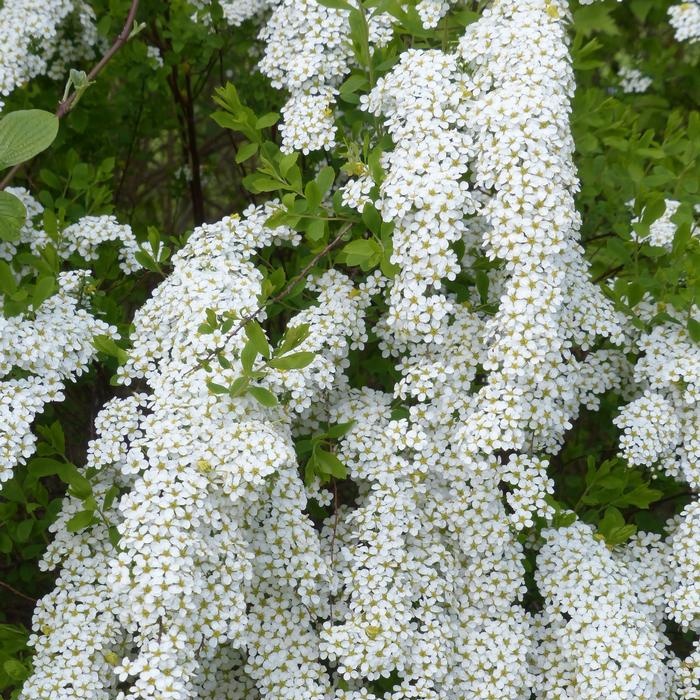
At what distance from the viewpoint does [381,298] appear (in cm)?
336

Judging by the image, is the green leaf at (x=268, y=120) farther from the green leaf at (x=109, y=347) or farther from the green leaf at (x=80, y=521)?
the green leaf at (x=80, y=521)

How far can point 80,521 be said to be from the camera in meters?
2.80

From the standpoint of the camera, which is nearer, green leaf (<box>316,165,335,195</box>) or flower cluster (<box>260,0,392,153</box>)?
green leaf (<box>316,165,335,195</box>)

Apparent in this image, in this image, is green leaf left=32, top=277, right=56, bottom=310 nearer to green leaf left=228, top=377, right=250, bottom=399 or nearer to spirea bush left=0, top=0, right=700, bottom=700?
spirea bush left=0, top=0, right=700, bottom=700

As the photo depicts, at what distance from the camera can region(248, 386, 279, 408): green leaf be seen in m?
2.61

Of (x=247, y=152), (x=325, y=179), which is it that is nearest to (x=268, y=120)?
(x=247, y=152)

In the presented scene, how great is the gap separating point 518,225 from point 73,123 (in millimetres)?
1983

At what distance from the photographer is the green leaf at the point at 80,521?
2793 mm

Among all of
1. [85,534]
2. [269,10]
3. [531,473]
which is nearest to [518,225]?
[531,473]

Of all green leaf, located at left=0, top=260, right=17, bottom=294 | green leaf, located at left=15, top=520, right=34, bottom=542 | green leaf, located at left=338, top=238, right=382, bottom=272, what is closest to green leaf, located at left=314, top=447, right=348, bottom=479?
green leaf, located at left=338, top=238, right=382, bottom=272

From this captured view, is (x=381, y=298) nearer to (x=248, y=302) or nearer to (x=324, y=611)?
(x=248, y=302)

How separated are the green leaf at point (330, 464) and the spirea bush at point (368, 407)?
0.02m

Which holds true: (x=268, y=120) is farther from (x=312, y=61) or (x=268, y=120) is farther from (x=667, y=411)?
(x=667, y=411)

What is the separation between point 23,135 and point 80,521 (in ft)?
3.32
